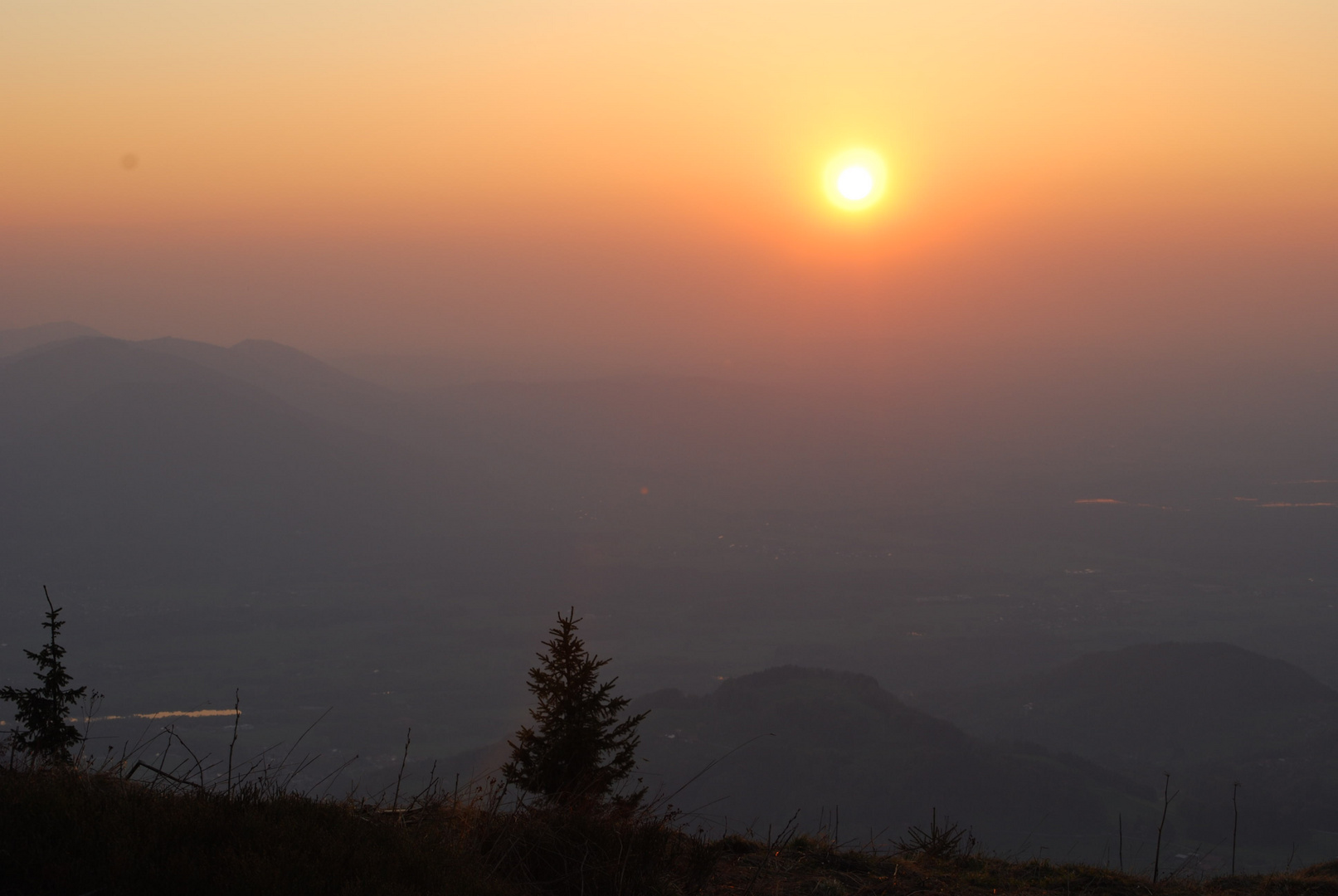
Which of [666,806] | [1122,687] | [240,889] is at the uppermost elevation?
[1122,687]

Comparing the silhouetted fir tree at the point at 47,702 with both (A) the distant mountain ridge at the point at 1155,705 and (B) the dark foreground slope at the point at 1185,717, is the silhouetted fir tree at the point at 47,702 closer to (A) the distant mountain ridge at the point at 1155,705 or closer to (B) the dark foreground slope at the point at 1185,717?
(B) the dark foreground slope at the point at 1185,717

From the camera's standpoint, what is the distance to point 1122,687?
183 m

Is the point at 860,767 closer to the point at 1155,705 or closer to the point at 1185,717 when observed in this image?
the point at 1155,705

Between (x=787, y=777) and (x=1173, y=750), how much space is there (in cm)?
7933

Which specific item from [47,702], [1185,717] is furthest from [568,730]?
[1185,717]

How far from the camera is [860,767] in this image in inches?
5758

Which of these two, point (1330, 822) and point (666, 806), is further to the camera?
point (1330, 822)

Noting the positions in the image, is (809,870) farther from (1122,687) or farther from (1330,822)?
(1122,687)

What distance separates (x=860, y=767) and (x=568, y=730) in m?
146

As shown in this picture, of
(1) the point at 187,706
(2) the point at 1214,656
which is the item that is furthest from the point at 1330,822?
(1) the point at 187,706

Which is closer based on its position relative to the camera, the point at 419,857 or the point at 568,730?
the point at 419,857

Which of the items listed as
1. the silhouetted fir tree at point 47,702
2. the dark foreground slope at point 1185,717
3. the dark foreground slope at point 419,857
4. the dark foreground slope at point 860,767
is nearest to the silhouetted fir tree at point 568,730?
the dark foreground slope at point 419,857

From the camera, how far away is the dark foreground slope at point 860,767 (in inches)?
5022

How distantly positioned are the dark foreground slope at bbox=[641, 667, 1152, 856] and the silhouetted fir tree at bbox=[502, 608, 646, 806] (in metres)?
107
